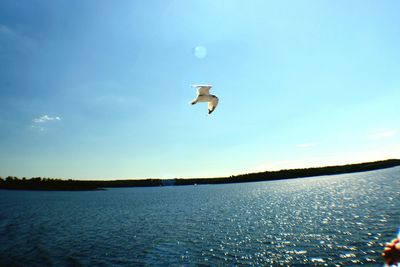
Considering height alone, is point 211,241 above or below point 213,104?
below

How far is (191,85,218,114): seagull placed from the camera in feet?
48.9

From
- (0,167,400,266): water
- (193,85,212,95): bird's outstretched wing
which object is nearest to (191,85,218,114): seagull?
(193,85,212,95): bird's outstretched wing

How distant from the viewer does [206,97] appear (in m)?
15.1

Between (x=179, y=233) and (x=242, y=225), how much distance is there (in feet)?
32.5

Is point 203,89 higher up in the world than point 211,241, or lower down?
higher up

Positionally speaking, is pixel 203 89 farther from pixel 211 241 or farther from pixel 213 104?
pixel 211 241

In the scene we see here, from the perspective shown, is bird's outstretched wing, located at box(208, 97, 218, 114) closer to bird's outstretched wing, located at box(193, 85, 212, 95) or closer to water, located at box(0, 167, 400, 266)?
bird's outstretched wing, located at box(193, 85, 212, 95)

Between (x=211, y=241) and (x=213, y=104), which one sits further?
(x=211, y=241)

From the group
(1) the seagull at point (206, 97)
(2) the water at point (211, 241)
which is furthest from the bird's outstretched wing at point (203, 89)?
(2) the water at point (211, 241)

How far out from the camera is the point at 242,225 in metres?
39.7

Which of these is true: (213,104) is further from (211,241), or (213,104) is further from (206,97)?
(211,241)

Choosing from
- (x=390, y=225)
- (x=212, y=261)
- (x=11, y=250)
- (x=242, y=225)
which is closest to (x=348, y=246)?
(x=390, y=225)

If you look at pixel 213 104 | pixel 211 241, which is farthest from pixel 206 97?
pixel 211 241

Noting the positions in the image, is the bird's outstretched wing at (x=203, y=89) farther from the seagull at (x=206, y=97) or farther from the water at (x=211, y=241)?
the water at (x=211, y=241)
